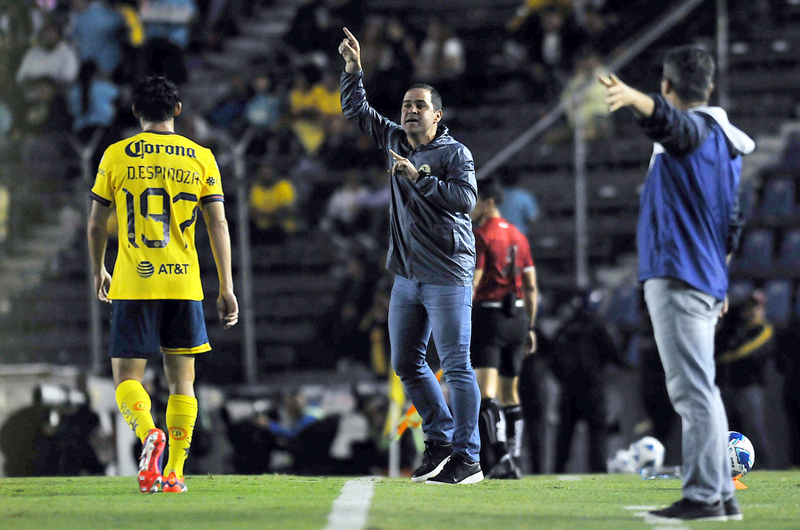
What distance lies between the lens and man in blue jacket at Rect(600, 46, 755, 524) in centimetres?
479

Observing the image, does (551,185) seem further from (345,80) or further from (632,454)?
(345,80)

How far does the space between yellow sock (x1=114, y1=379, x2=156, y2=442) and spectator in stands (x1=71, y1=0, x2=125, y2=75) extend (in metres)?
10.4

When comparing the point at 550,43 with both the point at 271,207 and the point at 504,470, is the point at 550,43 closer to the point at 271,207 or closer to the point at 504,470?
the point at 271,207

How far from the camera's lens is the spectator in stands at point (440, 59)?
1513cm

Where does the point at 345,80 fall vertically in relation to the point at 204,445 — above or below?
above

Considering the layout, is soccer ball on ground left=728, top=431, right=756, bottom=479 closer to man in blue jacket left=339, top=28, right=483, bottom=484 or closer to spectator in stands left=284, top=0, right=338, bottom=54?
man in blue jacket left=339, top=28, right=483, bottom=484

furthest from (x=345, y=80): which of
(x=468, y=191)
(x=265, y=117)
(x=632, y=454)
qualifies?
(x=265, y=117)

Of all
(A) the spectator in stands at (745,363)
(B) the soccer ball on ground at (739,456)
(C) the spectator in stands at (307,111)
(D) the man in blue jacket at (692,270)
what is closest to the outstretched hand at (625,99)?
(D) the man in blue jacket at (692,270)

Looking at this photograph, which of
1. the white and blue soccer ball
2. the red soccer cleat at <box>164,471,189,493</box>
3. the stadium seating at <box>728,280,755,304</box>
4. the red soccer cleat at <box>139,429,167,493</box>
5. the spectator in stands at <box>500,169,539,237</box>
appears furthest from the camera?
the spectator in stands at <box>500,169,539,237</box>

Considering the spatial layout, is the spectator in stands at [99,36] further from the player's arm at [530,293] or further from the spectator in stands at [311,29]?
the player's arm at [530,293]

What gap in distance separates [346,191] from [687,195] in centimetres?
891

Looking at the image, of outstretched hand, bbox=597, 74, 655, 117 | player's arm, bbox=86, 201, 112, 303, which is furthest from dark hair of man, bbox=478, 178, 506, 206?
outstretched hand, bbox=597, 74, 655, 117

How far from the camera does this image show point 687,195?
15.9ft

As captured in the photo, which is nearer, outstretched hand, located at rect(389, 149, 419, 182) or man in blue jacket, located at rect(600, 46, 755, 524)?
man in blue jacket, located at rect(600, 46, 755, 524)
